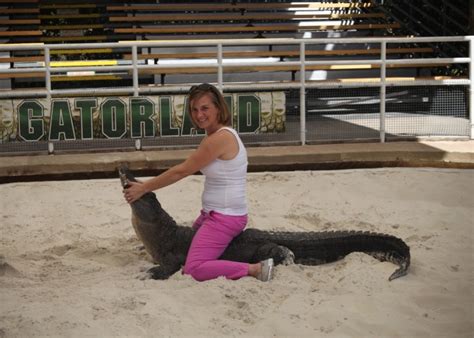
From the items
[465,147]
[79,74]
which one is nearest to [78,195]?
[465,147]

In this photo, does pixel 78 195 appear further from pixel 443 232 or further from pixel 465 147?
pixel 465 147

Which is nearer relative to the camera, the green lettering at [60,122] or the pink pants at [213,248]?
the pink pants at [213,248]

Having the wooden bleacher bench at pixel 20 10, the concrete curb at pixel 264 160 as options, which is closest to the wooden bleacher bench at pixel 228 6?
the wooden bleacher bench at pixel 20 10

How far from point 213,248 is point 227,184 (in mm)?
358

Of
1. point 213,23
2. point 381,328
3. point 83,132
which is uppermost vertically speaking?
point 213,23

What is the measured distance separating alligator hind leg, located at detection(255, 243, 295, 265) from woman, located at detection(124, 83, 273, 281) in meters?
0.20

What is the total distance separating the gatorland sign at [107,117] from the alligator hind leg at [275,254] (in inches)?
144

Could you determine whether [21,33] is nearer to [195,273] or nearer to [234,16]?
[234,16]

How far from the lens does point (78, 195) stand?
22.0 feet

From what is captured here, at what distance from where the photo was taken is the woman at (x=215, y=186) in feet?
14.5

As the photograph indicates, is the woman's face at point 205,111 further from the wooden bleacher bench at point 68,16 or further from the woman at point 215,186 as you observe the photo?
the wooden bleacher bench at point 68,16

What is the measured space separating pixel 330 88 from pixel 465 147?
4.94ft

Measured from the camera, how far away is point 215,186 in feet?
14.9

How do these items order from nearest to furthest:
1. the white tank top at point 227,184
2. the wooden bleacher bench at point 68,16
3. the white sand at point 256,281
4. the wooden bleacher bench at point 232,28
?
the white sand at point 256,281
the white tank top at point 227,184
the wooden bleacher bench at point 232,28
the wooden bleacher bench at point 68,16
